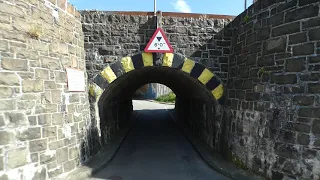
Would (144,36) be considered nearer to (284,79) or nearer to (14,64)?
(14,64)

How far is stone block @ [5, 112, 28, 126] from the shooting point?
12.7 ft

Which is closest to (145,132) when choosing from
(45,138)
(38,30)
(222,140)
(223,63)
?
(222,140)

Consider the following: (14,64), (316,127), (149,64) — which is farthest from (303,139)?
(14,64)

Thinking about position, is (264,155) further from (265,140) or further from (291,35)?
(291,35)

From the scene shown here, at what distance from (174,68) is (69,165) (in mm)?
3527

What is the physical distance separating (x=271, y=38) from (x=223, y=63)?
5.77 ft

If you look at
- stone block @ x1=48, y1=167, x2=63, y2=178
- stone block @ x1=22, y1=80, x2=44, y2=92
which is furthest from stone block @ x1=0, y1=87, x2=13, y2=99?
stone block @ x1=48, y1=167, x2=63, y2=178

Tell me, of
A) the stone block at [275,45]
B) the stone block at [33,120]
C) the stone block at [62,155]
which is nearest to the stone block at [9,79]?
the stone block at [33,120]

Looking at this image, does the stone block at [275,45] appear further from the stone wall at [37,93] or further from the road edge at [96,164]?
the road edge at [96,164]

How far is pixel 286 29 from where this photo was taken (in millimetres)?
4496

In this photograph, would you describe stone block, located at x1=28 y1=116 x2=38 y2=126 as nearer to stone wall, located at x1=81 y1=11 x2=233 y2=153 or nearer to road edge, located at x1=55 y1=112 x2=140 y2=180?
road edge, located at x1=55 y1=112 x2=140 y2=180

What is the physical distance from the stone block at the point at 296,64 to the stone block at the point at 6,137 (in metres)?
5.14

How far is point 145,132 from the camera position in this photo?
34.2 feet

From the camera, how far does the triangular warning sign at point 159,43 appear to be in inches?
243
